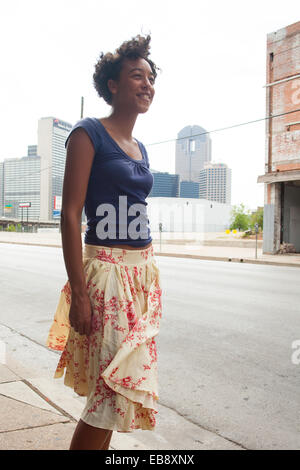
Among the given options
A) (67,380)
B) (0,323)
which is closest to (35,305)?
(0,323)

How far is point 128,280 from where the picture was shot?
185 cm

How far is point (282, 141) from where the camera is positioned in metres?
20.2

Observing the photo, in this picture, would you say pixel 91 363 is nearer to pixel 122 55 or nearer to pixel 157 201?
pixel 122 55

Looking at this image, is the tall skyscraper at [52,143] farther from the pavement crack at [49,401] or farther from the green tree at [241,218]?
the pavement crack at [49,401]

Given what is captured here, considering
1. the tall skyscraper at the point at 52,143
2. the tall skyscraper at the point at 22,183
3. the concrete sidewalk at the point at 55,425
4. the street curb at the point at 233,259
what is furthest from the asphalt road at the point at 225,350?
the tall skyscraper at the point at 22,183

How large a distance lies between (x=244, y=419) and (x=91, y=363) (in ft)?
5.89

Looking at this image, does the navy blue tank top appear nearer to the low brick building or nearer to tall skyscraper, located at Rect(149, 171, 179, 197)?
the low brick building

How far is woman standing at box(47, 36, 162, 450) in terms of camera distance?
175 centimetres

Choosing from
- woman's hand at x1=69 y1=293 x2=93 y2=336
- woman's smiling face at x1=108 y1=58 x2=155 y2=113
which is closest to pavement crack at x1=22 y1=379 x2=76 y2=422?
woman's hand at x1=69 y1=293 x2=93 y2=336

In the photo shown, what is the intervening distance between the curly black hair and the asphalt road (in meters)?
2.27

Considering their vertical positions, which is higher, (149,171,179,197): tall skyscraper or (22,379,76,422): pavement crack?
(149,171,179,197): tall skyscraper

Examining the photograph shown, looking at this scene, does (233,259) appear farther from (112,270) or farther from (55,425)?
(112,270)

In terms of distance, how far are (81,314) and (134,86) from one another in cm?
100

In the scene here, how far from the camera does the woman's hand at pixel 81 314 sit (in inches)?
69.7
